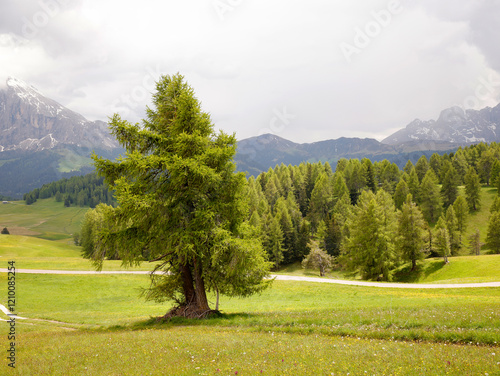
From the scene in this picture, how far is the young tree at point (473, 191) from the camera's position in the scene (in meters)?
83.1

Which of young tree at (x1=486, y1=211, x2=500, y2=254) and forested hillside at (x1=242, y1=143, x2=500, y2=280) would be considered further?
young tree at (x1=486, y1=211, x2=500, y2=254)

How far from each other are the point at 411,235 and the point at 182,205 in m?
49.7

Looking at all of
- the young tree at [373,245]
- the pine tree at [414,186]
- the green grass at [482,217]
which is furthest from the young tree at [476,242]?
the young tree at [373,245]

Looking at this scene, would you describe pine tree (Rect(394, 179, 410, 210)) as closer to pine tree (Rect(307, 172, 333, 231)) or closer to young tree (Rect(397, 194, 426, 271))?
pine tree (Rect(307, 172, 333, 231))

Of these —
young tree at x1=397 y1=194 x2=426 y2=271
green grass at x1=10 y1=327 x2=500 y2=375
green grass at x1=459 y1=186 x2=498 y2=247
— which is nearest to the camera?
green grass at x1=10 y1=327 x2=500 y2=375

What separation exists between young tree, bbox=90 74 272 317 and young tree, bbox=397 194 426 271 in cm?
4503

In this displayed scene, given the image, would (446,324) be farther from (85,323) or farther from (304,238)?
(304,238)

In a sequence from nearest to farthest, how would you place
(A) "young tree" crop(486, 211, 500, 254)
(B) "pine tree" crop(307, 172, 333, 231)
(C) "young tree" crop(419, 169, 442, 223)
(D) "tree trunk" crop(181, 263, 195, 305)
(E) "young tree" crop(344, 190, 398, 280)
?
(D) "tree trunk" crop(181, 263, 195, 305)
(E) "young tree" crop(344, 190, 398, 280)
(A) "young tree" crop(486, 211, 500, 254)
(C) "young tree" crop(419, 169, 442, 223)
(B) "pine tree" crop(307, 172, 333, 231)

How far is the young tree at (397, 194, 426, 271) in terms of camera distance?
51.0m

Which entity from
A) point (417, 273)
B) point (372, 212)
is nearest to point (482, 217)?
point (417, 273)

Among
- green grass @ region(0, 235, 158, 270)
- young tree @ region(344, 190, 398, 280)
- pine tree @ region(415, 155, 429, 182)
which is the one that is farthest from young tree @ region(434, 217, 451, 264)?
pine tree @ region(415, 155, 429, 182)

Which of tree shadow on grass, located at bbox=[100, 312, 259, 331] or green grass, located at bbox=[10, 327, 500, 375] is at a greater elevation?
green grass, located at bbox=[10, 327, 500, 375]

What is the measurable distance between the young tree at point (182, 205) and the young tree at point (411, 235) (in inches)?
1773

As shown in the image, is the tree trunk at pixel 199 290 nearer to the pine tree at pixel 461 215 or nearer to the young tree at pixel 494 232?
the young tree at pixel 494 232
